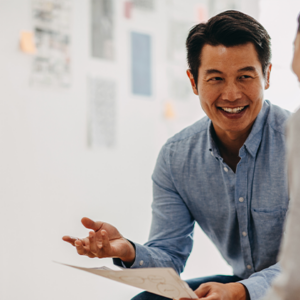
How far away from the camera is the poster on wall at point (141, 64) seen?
200 cm

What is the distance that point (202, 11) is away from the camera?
229 cm

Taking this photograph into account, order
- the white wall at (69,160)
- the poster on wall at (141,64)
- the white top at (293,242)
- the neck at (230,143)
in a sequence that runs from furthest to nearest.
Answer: the poster on wall at (141,64)
the white wall at (69,160)
the neck at (230,143)
the white top at (293,242)

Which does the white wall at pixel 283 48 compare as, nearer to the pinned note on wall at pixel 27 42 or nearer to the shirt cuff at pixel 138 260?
the pinned note on wall at pixel 27 42

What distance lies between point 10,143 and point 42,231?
413mm

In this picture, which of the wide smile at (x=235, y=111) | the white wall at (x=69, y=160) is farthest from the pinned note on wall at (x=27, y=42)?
the wide smile at (x=235, y=111)

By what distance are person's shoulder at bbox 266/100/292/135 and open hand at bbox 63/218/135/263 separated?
1.81 ft

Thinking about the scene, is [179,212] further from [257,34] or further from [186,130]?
[257,34]

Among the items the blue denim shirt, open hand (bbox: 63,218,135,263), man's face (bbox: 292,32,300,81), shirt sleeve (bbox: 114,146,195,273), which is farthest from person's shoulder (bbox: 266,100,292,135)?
man's face (bbox: 292,32,300,81)

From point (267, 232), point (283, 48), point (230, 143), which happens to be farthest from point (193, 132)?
point (283, 48)

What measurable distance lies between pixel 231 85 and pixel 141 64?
1.02 m

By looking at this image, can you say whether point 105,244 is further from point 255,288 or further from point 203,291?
point 255,288

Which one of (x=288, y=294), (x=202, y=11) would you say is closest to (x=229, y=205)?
(x=288, y=294)

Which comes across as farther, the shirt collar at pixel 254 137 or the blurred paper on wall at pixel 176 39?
the blurred paper on wall at pixel 176 39

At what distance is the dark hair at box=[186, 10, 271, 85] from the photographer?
1076 mm
